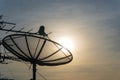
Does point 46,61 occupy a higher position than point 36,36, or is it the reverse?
point 36,36

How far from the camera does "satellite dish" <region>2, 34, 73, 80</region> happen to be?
41000 mm

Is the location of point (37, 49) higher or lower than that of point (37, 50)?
higher

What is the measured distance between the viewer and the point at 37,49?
44.5 meters

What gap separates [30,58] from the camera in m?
41.3

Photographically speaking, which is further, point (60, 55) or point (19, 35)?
point (60, 55)

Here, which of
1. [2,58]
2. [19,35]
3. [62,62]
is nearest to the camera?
[19,35]

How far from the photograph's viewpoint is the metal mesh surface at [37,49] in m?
41.1

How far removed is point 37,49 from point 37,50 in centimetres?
22

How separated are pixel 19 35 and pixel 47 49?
→ 17.8 ft

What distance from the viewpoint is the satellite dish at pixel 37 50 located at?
135 feet

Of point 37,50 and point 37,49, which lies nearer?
point 37,50

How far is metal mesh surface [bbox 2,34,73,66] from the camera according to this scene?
135 ft

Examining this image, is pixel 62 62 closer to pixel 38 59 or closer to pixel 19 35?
pixel 38 59

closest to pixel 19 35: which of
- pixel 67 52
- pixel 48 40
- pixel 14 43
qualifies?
pixel 14 43
